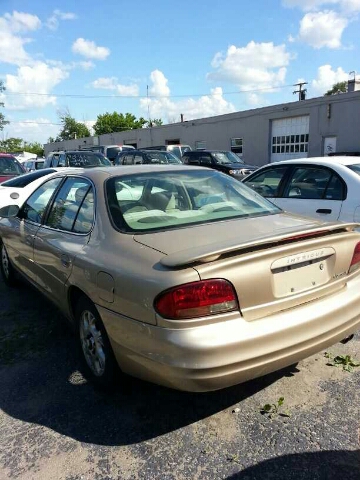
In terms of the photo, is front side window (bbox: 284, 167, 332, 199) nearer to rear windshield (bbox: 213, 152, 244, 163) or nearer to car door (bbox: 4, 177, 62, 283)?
car door (bbox: 4, 177, 62, 283)

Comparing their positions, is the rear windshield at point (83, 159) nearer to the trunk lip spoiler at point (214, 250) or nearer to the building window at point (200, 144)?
the trunk lip spoiler at point (214, 250)

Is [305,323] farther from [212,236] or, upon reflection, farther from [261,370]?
[212,236]

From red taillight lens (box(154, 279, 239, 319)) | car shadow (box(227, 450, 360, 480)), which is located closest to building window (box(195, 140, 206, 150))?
red taillight lens (box(154, 279, 239, 319))

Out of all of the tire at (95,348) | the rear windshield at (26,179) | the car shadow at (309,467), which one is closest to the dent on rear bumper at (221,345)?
the tire at (95,348)

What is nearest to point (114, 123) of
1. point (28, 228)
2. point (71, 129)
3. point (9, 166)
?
point (71, 129)

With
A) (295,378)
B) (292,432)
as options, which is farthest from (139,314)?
(295,378)

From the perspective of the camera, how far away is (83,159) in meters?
14.3

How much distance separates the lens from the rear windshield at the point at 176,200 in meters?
3.07

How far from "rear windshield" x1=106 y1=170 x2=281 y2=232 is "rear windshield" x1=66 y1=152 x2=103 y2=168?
10608 millimetres

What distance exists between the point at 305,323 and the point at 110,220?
4.76ft

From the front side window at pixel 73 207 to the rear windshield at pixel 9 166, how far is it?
8.21 m

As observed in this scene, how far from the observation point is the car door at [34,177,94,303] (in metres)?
3.25

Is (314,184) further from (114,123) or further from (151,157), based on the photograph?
(114,123)

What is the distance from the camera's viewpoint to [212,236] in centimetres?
271
